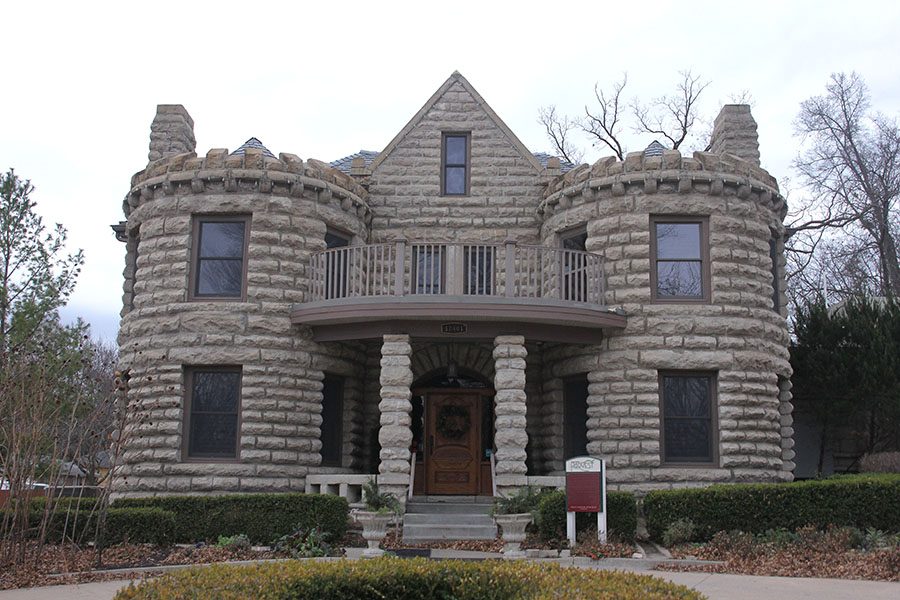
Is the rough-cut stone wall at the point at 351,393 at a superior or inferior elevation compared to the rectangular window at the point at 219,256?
inferior

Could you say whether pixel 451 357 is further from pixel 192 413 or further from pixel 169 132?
pixel 169 132

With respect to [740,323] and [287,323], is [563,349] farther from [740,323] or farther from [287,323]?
[287,323]

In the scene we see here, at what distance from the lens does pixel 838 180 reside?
109 feet

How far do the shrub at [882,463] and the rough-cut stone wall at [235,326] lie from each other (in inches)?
435

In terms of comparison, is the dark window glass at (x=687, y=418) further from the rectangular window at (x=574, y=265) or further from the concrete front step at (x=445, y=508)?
the concrete front step at (x=445, y=508)

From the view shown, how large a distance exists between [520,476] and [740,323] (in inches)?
202

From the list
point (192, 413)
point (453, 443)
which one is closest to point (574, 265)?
point (453, 443)

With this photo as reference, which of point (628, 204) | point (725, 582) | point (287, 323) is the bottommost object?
point (725, 582)

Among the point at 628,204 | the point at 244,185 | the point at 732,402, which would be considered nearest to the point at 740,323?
the point at 732,402

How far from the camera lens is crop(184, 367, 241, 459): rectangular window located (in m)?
17.1

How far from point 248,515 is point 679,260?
919 centimetres

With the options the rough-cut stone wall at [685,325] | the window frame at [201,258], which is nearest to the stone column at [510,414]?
the rough-cut stone wall at [685,325]

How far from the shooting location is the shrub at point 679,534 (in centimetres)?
1418

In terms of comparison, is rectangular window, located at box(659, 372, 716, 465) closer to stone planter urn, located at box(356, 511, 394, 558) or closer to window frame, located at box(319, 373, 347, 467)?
stone planter urn, located at box(356, 511, 394, 558)
